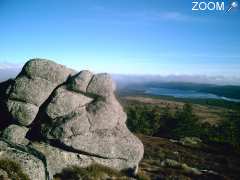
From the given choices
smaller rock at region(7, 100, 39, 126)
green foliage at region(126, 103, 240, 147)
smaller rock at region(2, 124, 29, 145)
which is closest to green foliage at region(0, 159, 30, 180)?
smaller rock at region(2, 124, 29, 145)

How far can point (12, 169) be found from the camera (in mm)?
14445

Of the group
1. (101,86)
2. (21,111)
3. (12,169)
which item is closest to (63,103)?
(21,111)

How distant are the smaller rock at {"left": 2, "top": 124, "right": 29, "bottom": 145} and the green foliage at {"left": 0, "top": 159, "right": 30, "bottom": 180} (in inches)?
392

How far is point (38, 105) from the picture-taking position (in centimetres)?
2616

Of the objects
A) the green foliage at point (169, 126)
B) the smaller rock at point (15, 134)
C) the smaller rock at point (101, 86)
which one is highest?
the smaller rock at point (101, 86)

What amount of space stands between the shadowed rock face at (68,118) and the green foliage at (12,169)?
8.64 m

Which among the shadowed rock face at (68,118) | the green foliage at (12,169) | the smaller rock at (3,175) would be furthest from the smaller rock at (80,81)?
the smaller rock at (3,175)

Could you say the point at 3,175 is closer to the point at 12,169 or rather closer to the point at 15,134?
the point at 12,169

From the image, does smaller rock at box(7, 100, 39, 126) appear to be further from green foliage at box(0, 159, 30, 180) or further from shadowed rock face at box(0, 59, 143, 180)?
green foliage at box(0, 159, 30, 180)

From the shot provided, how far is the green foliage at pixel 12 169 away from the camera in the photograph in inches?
546

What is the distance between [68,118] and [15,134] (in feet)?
15.8

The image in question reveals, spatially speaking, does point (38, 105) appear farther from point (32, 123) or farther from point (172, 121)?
point (172, 121)

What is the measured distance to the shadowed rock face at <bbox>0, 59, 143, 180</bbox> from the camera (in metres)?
24.5

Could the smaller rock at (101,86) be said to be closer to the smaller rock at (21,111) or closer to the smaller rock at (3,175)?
the smaller rock at (21,111)
